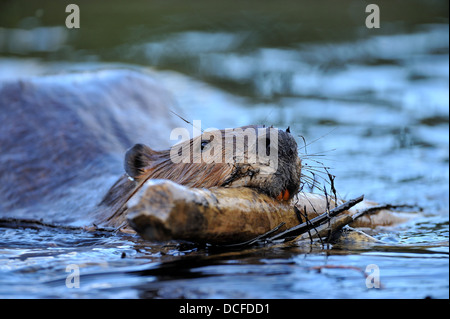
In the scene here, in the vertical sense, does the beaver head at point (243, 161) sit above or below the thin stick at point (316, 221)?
above

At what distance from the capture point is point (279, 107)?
5887 millimetres

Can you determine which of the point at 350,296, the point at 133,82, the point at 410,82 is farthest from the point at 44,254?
the point at 410,82

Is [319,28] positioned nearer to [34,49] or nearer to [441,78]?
[441,78]

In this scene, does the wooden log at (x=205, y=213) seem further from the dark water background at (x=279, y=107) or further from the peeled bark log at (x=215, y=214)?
the dark water background at (x=279, y=107)

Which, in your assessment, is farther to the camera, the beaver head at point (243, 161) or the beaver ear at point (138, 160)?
the beaver ear at point (138, 160)

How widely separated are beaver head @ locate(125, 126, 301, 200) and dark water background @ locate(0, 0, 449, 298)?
24 centimetres

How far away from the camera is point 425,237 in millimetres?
3186

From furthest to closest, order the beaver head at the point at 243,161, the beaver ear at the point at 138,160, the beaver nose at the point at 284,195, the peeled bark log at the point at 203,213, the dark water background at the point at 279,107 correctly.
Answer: the beaver ear at the point at 138,160 < the beaver nose at the point at 284,195 < the beaver head at the point at 243,161 < the dark water background at the point at 279,107 < the peeled bark log at the point at 203,213

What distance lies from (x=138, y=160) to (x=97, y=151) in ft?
3.15

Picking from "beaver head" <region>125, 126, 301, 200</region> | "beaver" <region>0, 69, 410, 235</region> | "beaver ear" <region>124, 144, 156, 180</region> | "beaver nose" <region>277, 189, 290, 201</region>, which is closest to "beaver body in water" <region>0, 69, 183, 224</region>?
"beaver" <region>0, 69, 410, 235</region>

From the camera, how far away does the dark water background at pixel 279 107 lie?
85.7 inches

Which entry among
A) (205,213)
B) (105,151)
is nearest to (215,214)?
(205,213)

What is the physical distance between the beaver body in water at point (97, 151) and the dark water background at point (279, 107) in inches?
9.9

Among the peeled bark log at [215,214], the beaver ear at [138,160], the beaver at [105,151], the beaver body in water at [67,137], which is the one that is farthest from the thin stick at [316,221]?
the beaver body in water at [67,137]
